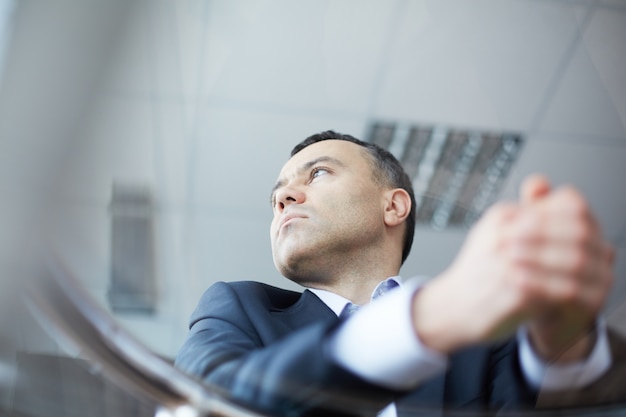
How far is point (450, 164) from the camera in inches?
32.9

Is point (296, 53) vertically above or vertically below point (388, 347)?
above

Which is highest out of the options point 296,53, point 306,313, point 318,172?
point 296,53

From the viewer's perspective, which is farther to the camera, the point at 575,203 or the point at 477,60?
the point at 477,60

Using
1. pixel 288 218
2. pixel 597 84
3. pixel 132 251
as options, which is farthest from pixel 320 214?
pixel 597 84

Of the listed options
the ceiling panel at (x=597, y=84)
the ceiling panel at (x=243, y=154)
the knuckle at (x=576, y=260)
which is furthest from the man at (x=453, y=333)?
the ceiling panel at (x=597, y=84)

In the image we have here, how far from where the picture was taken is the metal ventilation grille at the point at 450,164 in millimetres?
758

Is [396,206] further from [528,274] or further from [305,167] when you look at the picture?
A: [528,274]

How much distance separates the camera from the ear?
73 cm

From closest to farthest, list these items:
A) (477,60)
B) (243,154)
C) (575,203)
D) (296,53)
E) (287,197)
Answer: (575,203) → (287,197) → (243,154) → (296,53) → (477,60)

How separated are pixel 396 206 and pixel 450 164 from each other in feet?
0.42

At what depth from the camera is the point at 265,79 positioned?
0.78 metres

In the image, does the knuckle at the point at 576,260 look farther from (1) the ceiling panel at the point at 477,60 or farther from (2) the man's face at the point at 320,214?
(1) the ceiling panel at the point at 477,60

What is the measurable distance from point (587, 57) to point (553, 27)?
118mm

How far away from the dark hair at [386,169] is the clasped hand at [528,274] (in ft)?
1.56
